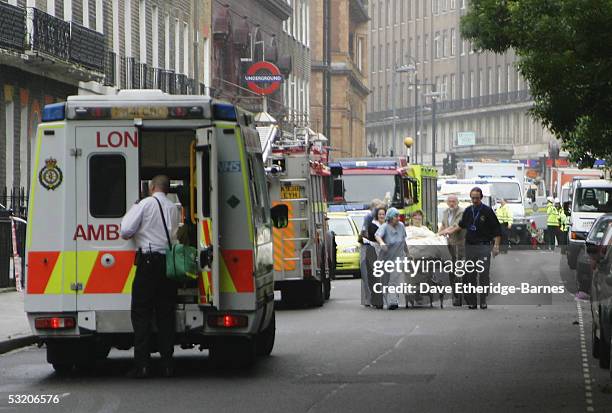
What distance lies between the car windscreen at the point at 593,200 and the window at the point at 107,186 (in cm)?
2965

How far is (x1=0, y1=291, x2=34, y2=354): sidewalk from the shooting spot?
19516 mm

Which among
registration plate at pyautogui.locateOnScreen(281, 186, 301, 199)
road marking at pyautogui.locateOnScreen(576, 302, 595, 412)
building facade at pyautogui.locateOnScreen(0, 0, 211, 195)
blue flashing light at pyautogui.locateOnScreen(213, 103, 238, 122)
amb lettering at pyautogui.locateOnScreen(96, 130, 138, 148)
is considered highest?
building facade at pyautogui.locateOnScreen(0, 0, 211, 195)

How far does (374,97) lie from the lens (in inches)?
6998

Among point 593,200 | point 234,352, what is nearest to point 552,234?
point 593,200

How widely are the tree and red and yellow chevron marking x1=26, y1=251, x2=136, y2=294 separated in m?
Result: 4.48

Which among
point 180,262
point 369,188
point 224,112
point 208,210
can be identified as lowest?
point 180,262

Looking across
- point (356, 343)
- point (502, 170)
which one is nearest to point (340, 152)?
point (502, 170)

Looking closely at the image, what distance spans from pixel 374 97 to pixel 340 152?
268 feet

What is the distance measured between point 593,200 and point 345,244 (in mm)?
9672

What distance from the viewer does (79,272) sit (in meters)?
15.9

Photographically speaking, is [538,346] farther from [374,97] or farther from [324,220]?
[374,97]

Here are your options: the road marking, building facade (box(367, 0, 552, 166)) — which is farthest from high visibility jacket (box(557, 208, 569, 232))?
building facade (box(367, 0, 552, 166))

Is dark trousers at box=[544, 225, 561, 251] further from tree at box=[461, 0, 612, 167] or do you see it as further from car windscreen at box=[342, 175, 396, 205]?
tree at box=[461, 0, 612, 167]

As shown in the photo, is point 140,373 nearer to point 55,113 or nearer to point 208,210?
point 208,210
